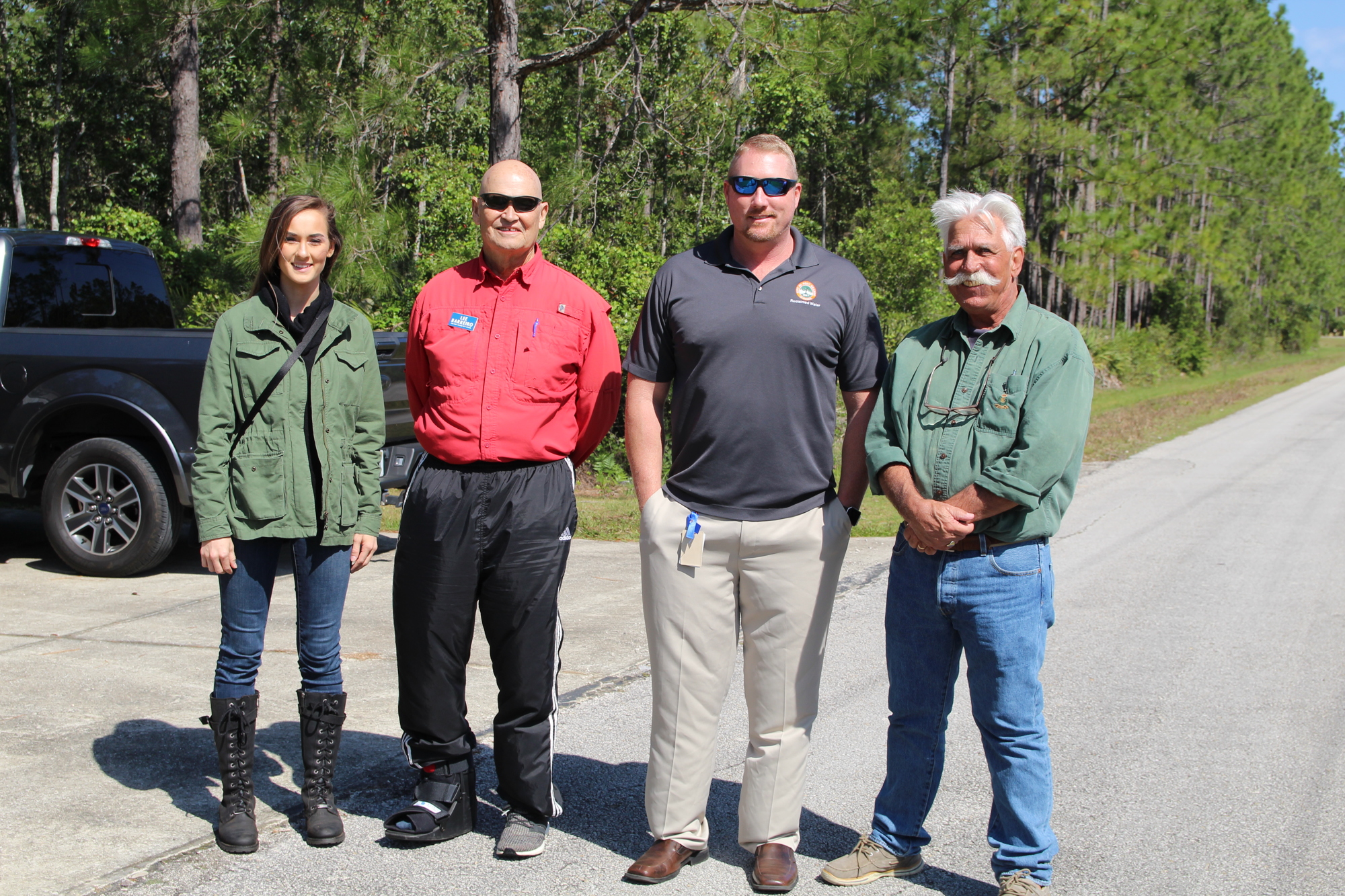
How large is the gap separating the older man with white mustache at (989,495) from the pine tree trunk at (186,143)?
16430 millimetres

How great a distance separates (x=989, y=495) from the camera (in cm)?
310

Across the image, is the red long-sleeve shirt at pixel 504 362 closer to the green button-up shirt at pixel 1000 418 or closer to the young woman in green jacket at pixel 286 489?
the young woman in green jacket at pixel 286 489

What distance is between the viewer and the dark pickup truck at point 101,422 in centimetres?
688

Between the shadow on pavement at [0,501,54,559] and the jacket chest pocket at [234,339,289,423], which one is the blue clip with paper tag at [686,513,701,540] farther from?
the shadow on pavement at [0,501,54,559]

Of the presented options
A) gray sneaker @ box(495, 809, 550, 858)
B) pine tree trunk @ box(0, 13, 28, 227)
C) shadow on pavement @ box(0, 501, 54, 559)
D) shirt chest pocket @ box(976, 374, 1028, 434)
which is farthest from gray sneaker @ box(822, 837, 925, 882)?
pine tree trunk @ box(0, 13, 28, 227)

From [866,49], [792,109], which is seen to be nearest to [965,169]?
[792,109]

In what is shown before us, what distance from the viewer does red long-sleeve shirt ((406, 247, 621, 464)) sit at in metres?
3.56

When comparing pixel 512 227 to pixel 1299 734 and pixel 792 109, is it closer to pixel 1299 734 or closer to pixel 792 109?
pixel 1299 734

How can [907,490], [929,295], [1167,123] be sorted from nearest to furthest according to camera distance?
1. [907,490]
2. [929,295]
3. [1167,123]

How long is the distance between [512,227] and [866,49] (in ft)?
22.8

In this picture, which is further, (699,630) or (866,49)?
(866,49)

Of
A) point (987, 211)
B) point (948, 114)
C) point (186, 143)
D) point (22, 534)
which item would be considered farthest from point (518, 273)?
point (948, 114)

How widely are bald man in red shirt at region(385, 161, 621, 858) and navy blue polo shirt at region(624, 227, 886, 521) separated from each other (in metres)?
0.38

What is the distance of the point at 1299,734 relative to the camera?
4.85 meters
